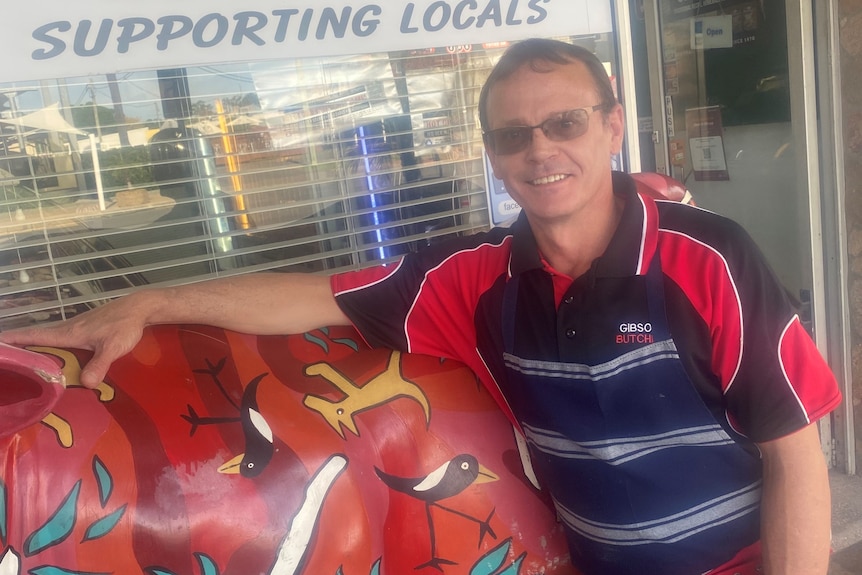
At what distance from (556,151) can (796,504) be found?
2.75 feet

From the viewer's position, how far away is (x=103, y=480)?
1396mm

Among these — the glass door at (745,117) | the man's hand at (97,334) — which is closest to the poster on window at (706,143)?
the glass door at (745,117)

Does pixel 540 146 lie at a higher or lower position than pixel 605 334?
higher

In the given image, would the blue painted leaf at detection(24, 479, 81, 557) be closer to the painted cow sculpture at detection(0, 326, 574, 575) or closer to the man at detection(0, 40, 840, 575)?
the painted cow sculpture at detection(0, 326, 574, 575)

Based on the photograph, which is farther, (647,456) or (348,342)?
(348,342)

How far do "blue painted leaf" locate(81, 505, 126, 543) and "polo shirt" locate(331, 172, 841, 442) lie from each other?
67cm

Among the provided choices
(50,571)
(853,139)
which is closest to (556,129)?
(50,571)

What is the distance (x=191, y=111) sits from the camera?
245cm

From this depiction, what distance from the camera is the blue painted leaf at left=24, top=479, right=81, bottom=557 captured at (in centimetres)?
132

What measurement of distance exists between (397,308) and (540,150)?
48 cm

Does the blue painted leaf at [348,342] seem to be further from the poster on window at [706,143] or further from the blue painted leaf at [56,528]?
the poster on window at [706,143]

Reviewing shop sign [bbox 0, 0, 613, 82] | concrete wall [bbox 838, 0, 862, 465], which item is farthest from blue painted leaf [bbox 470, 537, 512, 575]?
concrete wall [bbox 838, 0, 862, 465]

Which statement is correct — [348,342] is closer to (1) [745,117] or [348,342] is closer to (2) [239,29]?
(2) [239,29]

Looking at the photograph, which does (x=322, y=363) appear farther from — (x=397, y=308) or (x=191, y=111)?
(x=191, y=111)
